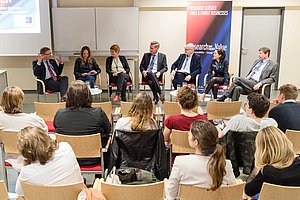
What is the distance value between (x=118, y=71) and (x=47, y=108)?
297 centimetres

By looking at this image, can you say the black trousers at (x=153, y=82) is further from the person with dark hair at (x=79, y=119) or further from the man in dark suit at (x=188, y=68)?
the person with dark hair at (x=79, y=119)

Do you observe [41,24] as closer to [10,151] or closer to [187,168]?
[10,151]

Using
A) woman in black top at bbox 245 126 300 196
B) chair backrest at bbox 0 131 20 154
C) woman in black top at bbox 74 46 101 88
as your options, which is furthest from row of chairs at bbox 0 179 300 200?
woman in black top at bbox 74 46 101 88

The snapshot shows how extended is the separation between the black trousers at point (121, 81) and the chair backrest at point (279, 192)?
5079 mm

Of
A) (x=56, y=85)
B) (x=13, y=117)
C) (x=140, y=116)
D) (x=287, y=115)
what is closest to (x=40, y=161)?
(x=140, y=116)

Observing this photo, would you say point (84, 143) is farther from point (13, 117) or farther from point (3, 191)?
point (3, 191)

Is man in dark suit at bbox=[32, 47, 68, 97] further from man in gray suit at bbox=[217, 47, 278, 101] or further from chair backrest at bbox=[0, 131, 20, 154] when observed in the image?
chair backrest at bbox=[0, 131, 20, 154]

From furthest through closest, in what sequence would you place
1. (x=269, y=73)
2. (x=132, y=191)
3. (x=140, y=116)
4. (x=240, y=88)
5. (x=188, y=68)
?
1. (x=188, y=68)
2. (x=240, y=88)
3. (x=269, y=73)
4. (x=140, y=116)
5. (x=132, y=191)

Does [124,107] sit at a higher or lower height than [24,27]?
lower

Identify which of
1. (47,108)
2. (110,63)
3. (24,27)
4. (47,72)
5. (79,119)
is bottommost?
(47,108)

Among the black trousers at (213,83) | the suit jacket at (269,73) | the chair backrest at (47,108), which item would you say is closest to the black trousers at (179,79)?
the black trousers at (213,83)

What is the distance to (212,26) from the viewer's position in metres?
7.84

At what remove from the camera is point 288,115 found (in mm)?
3672

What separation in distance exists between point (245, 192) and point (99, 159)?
139cm
